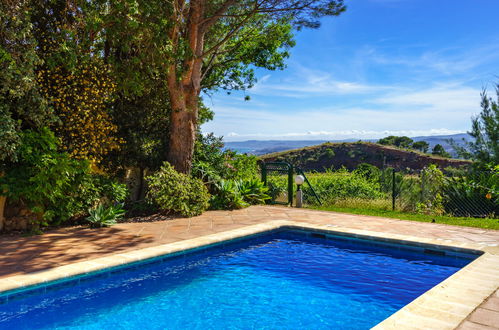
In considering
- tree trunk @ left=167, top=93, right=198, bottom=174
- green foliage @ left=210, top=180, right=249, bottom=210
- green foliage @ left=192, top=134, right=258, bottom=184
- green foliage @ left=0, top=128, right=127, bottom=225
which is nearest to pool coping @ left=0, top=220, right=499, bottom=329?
green foliage @ left=0, top=128, right=127, bottom=225

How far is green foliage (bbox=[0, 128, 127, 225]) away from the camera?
21.0 feet

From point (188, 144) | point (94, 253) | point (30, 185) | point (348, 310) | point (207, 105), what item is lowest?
point (348, 310)

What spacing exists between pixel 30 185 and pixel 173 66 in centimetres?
402

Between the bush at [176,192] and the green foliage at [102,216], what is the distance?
3.26ft

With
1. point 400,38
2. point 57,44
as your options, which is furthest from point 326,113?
point 57,44

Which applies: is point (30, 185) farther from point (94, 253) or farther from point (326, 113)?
point (326, 113)

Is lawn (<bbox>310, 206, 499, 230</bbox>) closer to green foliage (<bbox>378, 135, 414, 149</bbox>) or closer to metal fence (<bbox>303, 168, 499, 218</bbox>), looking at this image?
metal fence (<bbox>303, 168, 499, 218</bbox>)

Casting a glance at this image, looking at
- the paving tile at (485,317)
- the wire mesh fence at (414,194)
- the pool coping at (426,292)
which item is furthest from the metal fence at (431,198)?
the paving tile at (485,317)

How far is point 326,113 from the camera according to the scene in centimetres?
4141

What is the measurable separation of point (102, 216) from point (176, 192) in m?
1.71

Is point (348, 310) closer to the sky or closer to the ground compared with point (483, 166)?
closer to the ground

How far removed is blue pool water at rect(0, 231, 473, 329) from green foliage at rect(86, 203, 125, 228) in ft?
7.82

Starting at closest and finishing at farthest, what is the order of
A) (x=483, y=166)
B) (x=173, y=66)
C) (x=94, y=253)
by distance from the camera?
1. (x=94, y=253)
2. (x=173, y=66)
3. (x=483, y=166)

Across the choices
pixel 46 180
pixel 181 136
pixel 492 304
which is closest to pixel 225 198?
pixel 181 136
